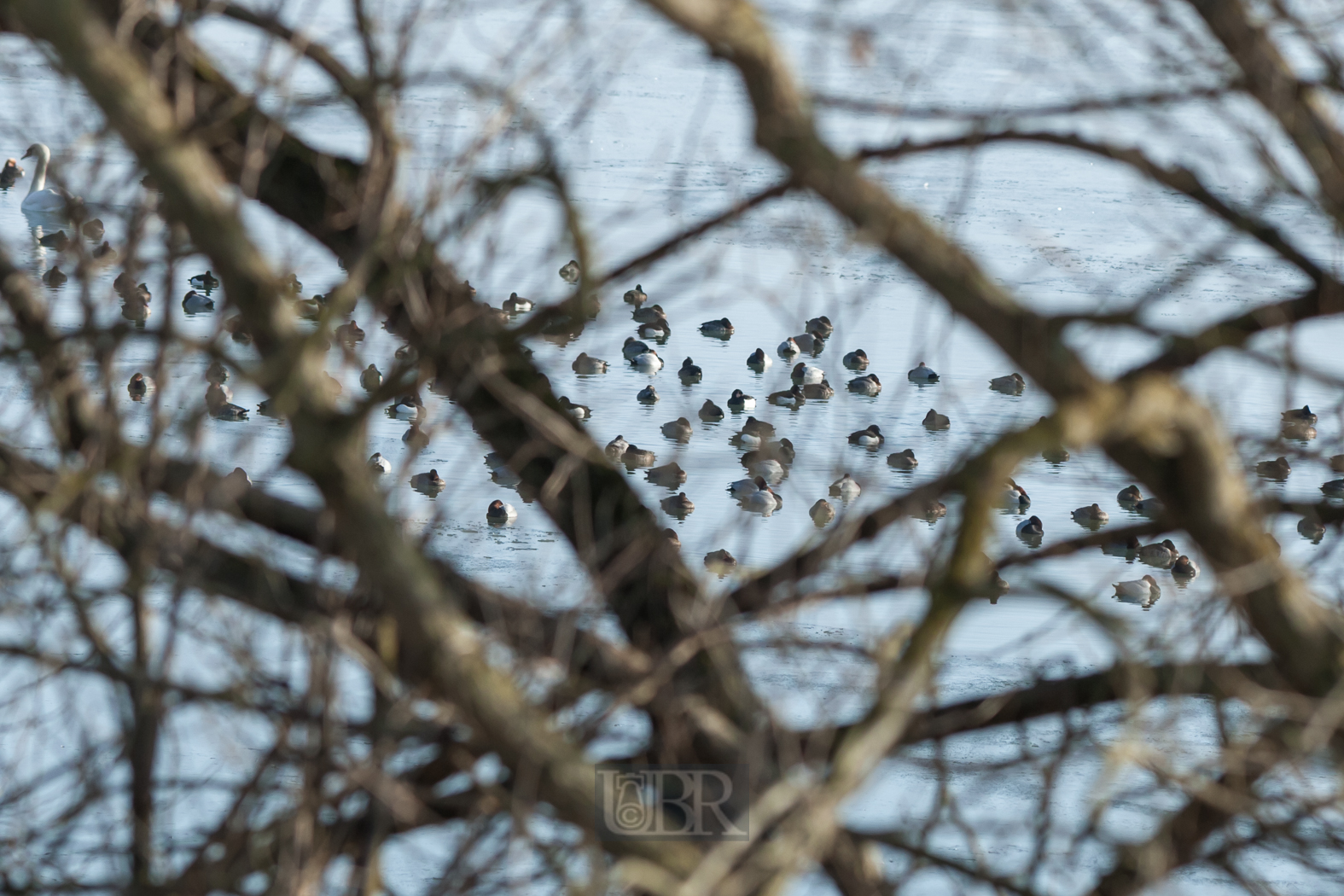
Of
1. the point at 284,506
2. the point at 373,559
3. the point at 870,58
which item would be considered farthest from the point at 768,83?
the point at 284,506

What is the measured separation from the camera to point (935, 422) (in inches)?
272

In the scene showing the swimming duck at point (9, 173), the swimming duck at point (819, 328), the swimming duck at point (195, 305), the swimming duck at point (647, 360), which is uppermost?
the swimming duck at point (9, 173)

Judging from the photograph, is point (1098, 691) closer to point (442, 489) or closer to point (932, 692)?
point (932, 692)

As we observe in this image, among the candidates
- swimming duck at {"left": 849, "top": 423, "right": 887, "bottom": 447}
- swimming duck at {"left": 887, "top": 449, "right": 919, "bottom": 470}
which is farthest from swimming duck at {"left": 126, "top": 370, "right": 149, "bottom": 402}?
swimming duck at {"left": 887, "top": 449, "right": 919, "bottom": 470}

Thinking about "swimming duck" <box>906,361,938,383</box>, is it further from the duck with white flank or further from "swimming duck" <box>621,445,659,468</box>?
"swimming duck" <box>621,445,659,468</box>

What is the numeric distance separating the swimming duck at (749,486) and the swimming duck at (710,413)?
69cm

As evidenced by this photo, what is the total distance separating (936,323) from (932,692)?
5.90m

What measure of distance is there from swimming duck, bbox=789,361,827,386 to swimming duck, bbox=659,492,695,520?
4.59 feet

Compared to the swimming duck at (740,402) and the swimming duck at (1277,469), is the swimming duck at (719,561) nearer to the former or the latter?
the swimming duck at (1277,469)

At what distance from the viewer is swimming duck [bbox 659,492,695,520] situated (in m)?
5.75

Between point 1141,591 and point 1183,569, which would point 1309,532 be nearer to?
point 1183,569

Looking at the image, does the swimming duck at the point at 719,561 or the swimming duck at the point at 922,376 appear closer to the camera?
the swimming duck at the point at 719,561

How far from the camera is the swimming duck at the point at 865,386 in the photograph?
7.36 meters

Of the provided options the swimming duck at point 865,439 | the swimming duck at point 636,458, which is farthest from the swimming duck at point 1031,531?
the swimming duck at point 636,458
